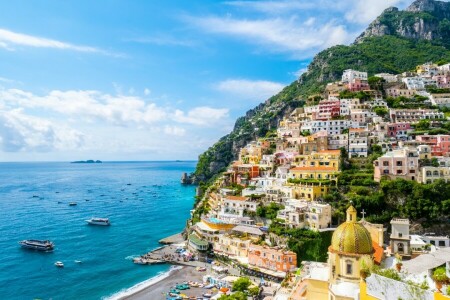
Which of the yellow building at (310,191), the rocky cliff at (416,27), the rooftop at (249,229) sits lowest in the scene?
the rooftop at (249,229)

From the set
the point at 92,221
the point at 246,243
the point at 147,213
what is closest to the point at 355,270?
the point at 246,243

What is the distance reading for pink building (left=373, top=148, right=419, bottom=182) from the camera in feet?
208

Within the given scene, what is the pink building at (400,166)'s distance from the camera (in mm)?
63250

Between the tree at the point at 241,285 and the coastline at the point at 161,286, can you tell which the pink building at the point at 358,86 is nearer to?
the coastline at the point at 161,286

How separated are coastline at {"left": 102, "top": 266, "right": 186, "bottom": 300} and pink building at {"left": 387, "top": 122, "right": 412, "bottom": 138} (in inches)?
2042

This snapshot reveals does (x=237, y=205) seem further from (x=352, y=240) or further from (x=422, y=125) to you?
(x=422, y=125)

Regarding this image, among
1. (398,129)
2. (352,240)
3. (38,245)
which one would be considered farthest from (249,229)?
(38,245)

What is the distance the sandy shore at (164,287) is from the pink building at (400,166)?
3424 centimetres

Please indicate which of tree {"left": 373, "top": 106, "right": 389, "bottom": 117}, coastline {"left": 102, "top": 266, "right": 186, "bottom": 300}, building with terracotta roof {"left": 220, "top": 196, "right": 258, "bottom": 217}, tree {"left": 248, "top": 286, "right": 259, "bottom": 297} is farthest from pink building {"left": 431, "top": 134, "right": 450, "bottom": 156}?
coastline {"left": 102, "top": 266, "right": 186, "bottom": 300}

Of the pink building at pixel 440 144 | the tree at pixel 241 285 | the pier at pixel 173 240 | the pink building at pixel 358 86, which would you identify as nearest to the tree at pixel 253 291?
the tree at pixel 241 285

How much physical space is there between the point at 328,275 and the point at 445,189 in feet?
123

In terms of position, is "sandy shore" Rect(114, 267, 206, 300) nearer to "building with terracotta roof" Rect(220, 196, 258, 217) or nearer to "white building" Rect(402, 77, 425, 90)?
"building with terracotta roof" Rect(220, 196, 258, 217)

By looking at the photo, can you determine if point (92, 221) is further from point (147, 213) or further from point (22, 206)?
point (22, 206)

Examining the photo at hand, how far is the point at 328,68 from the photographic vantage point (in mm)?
153625
